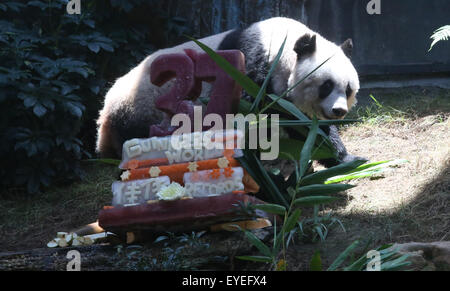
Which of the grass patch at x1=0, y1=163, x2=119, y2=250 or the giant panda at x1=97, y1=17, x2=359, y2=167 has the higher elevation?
the giant panda at x1=97, y1=17, x2=359, y2=167

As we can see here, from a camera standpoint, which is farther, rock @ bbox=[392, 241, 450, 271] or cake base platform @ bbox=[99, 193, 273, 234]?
cake base platform @ bbox=[99, 193, 273, 234]

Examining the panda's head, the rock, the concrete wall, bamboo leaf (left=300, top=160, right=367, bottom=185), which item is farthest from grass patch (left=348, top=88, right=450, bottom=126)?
the rock

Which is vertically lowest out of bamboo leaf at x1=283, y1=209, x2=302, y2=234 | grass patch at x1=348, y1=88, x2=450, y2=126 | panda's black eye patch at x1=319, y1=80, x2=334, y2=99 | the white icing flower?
bamboo leaf at x1=283, y1=209, x2=302, y2=234

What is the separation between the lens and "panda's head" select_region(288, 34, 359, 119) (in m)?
4.08

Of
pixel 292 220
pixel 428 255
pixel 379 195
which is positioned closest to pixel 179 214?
pixel 292 220

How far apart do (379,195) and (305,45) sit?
55.8 inches

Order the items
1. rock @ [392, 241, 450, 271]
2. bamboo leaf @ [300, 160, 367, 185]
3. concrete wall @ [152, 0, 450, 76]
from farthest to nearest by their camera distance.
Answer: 1. concrete wall @ [152, 0, 450, 76]
2. bamboo leaf @ [300, 160, 367, 185]
3. rock @ [392, 241, 450, 271]

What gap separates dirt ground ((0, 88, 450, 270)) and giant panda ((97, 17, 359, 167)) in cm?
51

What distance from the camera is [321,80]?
4117mm

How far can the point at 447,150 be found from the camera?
375cm

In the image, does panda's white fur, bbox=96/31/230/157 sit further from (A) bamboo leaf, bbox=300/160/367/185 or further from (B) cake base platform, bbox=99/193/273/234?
(A) bamboo leaf, bbox=300/160/367/185

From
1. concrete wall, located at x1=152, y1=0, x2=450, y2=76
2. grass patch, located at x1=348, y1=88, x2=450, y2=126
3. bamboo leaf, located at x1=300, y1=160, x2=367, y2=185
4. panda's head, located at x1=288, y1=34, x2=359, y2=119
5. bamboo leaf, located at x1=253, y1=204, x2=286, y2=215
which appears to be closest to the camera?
bamboo leaf, located at x1=253, y1=204, x2=286, y2=215

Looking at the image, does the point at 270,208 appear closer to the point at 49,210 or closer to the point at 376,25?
the point at 49,210
